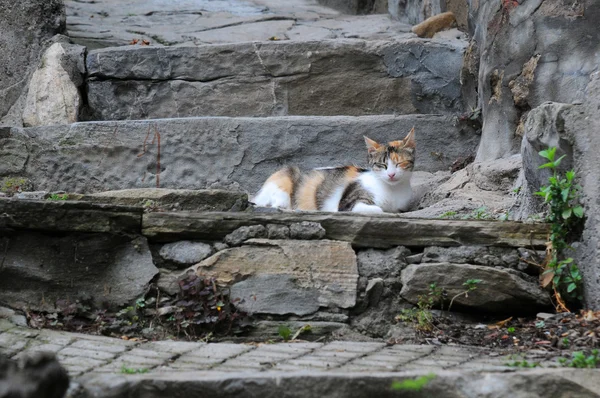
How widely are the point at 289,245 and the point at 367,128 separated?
2325mm

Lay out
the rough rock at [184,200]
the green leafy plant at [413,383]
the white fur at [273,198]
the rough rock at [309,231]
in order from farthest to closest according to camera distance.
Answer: the white fur at [273,198], the rough rock at [184,200], the rough rock at [309,231], the green leafy plant at [413,383]

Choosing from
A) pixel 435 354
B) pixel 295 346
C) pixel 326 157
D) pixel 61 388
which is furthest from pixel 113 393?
pixel 326 157

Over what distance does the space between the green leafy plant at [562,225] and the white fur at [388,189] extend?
1.82 meters

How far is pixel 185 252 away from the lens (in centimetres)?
410

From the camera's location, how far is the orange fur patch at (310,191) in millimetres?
5781

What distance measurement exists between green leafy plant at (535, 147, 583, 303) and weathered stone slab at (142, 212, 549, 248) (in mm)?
120

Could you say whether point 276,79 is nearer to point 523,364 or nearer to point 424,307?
point 424,307

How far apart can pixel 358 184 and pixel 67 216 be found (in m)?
2.40

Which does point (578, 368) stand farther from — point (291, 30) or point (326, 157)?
point (291, 30)

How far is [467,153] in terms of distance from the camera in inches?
248

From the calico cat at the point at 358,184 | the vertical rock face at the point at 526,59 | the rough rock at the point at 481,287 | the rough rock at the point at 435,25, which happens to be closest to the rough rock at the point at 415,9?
the rough rock at the point at 435,25

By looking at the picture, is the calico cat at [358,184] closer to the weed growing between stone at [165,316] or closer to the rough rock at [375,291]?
the rough rock at [375,291]

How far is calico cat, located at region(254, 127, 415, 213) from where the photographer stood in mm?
5762

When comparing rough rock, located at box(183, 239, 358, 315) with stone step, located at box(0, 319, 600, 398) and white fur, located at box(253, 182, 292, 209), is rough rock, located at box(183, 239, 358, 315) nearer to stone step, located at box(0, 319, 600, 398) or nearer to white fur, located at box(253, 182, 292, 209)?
stone step, located at box(0, 319, 600, 398)
